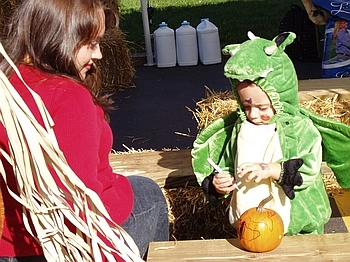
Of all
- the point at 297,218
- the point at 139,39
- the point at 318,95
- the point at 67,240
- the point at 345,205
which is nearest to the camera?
the point at 67,240

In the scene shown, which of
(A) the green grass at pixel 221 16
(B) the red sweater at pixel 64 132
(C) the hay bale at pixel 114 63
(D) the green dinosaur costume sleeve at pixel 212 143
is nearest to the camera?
(B) the red sweater at pixel 64 132

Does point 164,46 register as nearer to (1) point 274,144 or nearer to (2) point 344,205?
(2) point 344,205

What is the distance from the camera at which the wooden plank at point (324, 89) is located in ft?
11.7

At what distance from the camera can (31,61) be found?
210 cm

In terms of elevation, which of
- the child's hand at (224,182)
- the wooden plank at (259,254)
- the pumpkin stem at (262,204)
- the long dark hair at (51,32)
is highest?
the long dark hair at (51,32)

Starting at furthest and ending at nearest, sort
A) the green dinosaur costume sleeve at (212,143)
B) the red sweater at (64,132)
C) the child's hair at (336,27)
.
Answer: the child's hair at (336,27) < the green dinosaur costume sleeve at (212,143) < the red sweater at (64,132)

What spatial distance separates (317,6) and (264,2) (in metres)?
5.80

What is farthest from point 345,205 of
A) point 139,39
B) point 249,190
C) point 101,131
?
point 139,39

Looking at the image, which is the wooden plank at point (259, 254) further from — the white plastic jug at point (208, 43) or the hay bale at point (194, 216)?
the white plastic jug at point (208, 43)

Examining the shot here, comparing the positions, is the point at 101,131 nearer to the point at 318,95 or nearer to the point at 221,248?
the point at 221,248

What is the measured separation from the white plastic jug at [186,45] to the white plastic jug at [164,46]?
0.24 ft

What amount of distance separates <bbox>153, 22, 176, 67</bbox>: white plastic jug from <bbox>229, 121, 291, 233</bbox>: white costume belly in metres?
5.34

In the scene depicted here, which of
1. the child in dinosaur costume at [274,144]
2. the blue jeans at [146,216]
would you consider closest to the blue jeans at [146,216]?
the blue jeans at [146,216]

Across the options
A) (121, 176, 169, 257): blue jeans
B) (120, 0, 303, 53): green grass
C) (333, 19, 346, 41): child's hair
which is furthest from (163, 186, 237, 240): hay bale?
(120, 0, 303, 53): green grass
